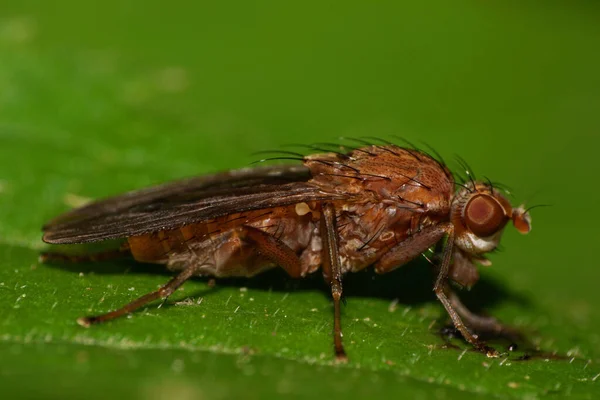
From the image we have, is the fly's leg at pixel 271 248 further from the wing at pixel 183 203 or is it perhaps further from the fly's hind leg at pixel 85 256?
the fly's hind leg at pixel 85 256

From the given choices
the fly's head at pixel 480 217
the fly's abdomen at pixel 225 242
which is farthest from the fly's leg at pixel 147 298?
the fly's head at pixel 480 217

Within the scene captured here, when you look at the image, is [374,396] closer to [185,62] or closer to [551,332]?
[551,332]

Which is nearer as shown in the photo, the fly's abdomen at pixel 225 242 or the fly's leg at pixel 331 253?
the fly's leg at pixel 331 253

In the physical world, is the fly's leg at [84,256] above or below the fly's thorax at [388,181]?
below

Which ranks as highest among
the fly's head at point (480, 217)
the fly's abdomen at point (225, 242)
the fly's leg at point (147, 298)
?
the fly's head at point (480, 217)

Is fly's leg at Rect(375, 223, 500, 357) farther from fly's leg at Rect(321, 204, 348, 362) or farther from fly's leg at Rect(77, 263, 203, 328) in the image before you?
fly's leg at Rect(77, 263, 203, 328)

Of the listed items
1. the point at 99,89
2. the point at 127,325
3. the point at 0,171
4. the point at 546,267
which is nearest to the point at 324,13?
the point at 99,89

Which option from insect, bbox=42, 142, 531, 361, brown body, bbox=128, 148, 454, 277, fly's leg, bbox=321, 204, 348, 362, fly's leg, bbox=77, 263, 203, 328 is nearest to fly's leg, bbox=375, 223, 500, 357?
insect, bbox=42, 142, 531, 361
